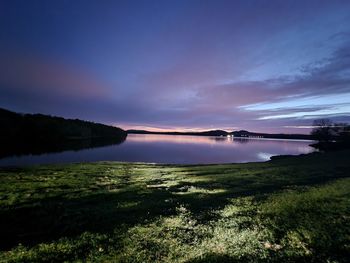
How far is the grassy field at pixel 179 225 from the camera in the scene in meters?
11.1

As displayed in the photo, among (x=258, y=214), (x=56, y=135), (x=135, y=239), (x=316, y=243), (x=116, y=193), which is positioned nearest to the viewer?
(x=316, y=243)

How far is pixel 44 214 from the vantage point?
17172 millimetres

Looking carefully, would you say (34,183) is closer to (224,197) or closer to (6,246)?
(6,246)

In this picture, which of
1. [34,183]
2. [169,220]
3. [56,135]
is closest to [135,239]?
[169,220]

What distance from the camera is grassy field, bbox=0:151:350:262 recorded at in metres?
11.1

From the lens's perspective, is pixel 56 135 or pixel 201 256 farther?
pixel 56 135

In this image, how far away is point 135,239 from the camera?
1262cm

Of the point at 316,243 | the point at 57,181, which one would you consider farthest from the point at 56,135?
the point at 316,243

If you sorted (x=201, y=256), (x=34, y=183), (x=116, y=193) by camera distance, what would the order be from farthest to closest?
(x=34, y=183)
(x=116, y=193)
(x=201, y=256)

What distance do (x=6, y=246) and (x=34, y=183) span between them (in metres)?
19.1

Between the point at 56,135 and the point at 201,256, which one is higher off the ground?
the point at 56,135

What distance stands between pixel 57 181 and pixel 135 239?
22245 mm

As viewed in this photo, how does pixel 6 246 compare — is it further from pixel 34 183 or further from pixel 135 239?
pixel 34 183

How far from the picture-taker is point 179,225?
575 inches
